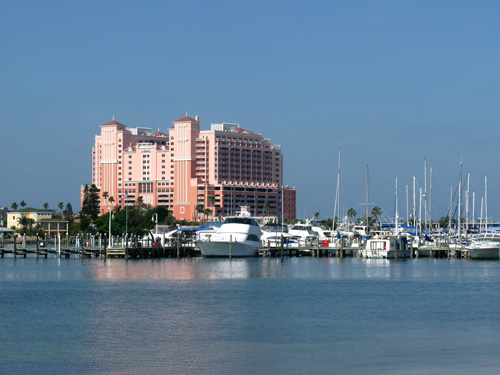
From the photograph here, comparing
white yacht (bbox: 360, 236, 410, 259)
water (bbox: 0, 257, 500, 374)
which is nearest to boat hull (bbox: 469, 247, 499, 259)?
white yacht (bbox: 360, 236, 410, 259)

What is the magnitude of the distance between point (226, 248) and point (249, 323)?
66.0 meters

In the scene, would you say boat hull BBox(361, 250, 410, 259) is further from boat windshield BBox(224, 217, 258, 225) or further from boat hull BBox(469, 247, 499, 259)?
boat windshield BBox(224, 217, 258, 225)

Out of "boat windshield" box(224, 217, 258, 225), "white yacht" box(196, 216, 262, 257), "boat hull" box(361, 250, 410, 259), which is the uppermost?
"boat windshield" box(224, 217, 258, 225)

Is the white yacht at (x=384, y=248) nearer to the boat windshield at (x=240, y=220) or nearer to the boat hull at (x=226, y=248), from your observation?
the boat hull at (x=226, y=248)

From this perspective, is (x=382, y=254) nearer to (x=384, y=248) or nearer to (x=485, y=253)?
(x=384, y=248)

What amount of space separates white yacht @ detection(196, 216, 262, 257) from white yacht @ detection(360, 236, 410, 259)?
1551cm

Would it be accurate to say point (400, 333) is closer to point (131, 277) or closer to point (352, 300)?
point (352, 300)

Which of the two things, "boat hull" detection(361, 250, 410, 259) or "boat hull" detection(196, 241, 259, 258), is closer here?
"boat hull" detection(361, 250, 410, 259)

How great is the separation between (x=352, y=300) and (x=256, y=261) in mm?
49628

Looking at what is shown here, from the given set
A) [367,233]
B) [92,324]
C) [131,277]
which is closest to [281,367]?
[92,324]

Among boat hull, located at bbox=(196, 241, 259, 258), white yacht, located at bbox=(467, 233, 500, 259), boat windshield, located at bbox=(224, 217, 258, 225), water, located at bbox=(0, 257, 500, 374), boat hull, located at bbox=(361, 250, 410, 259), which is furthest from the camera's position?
boat windshield, located at bbox=(224, 217, 258, 225)

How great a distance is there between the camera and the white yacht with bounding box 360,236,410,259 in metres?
111

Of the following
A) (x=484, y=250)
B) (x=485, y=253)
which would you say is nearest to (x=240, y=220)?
(x=484, y=250)

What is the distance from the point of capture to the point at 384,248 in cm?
A: 11125
